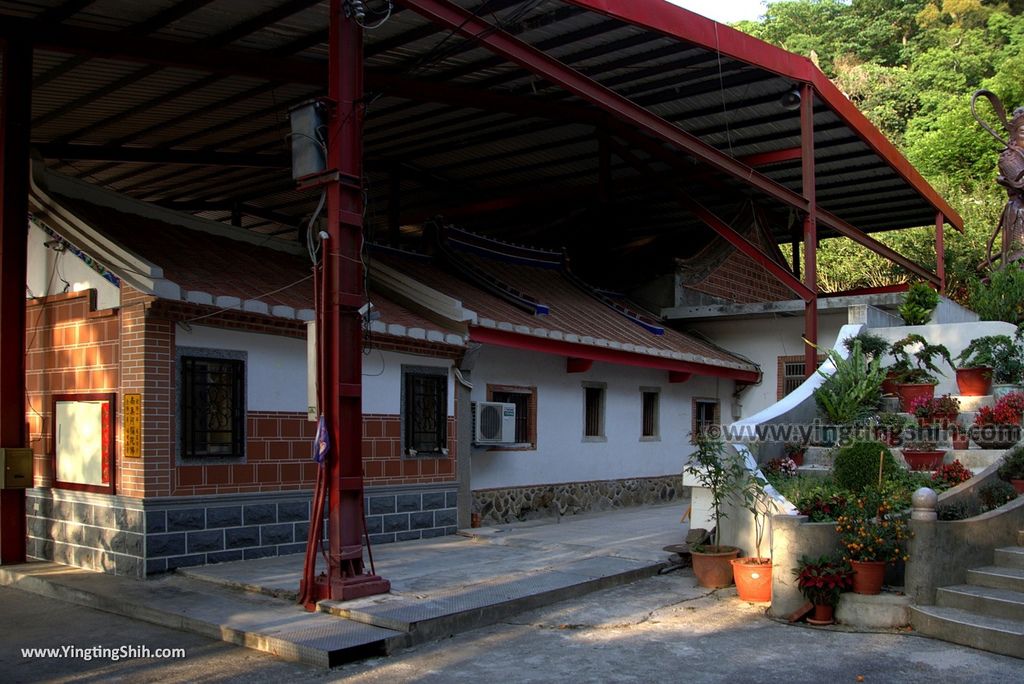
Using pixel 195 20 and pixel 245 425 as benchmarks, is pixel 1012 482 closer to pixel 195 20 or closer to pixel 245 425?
pixel 245 425

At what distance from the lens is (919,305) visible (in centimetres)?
1577

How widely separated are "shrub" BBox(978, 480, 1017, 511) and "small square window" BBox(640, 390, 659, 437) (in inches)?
358

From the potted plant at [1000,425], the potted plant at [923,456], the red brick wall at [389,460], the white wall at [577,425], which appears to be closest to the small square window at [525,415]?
the white wall at [577,425]

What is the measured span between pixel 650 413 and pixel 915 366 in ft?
18.5

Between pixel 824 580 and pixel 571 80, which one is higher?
pixel 571 80

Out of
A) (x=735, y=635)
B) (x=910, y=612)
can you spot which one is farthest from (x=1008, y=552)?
(x=735, y=635)

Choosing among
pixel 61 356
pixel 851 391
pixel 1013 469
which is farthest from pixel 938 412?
pixel 61 356

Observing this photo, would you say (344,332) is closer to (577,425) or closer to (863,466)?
(863,466)

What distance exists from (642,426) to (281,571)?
31.2 ft

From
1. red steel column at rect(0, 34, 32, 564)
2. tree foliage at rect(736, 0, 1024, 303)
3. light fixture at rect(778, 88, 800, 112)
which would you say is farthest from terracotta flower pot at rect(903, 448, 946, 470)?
tree foliage at rect(736, 0, 1024, 303)

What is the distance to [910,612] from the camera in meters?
8.16

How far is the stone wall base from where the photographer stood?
14.5m

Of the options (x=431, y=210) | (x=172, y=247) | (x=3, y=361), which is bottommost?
(x=3, y=361)

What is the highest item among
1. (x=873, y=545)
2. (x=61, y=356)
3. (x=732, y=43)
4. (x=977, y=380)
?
(x=732, y=43)
